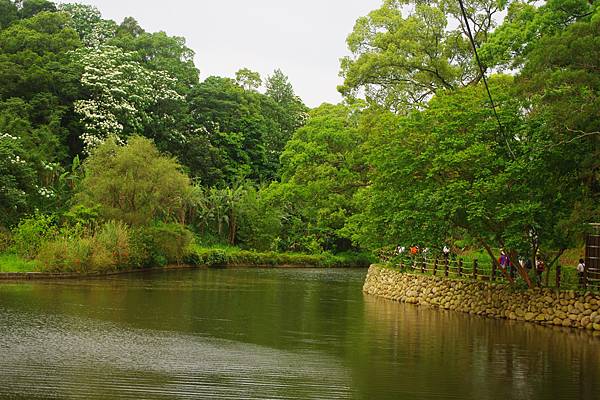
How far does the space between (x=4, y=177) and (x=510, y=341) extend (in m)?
24.3

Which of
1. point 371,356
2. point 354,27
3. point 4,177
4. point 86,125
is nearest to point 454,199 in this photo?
point 371,356

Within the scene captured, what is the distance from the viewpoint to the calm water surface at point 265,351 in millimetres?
11055

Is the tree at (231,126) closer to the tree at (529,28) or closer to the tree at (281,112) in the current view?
the tree at (281,112)

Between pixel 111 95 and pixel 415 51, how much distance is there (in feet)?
74.5

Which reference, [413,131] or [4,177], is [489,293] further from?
[4,177]

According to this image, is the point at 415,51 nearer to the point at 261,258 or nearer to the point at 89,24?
the point at 261,258

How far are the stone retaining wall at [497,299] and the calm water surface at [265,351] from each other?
92 cm

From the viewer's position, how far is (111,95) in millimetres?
48094

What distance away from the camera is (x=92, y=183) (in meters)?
37.7

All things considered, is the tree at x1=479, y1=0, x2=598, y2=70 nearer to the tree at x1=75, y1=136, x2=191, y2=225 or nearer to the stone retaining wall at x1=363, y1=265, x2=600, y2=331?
the stone retaining wall at x1=363, y1=265, x2=600, y2=331

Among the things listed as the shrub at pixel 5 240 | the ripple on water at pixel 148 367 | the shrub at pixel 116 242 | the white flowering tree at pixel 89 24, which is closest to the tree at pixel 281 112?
the white flowering tree at pixel 89 24

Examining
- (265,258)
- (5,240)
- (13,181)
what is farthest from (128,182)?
(265,258)

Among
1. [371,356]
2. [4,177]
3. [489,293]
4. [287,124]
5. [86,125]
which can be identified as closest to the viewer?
Result: [371,356]

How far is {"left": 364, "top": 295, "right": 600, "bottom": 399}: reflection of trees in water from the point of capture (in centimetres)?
1199
